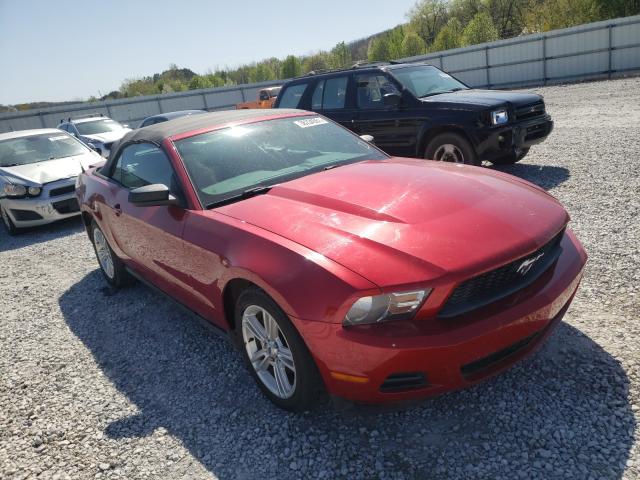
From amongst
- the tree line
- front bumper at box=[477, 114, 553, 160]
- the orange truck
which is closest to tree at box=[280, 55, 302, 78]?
the tree line

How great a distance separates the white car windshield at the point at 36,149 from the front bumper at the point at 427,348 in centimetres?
826

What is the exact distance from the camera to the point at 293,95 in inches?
337

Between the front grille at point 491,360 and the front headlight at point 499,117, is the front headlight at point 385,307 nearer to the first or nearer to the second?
the front grille at point 491,360

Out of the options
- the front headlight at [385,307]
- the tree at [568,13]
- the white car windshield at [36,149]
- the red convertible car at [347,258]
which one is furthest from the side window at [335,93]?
the tree at [568,13]

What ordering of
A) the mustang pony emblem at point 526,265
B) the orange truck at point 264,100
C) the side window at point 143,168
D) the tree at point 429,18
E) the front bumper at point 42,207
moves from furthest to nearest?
the tree at point 429,18, the orange truck at point 264,100, the front bumper at point 42,207, the side window at point 143,168, the mustang pony emblem at point 526,265

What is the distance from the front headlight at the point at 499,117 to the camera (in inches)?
251

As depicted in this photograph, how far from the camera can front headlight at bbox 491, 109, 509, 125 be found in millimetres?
6363

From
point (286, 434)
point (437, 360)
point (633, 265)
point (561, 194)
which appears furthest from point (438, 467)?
point (561, 194)

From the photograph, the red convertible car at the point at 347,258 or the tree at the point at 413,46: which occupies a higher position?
the tree at the point at 413,46

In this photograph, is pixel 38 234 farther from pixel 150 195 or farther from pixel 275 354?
pixel 275 354

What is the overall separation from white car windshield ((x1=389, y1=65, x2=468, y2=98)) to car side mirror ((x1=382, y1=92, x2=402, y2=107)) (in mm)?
236

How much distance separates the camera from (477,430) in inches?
93.8

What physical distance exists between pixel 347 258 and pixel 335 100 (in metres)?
→ 6.21

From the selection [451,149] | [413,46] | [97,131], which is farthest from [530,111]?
[413,46]
